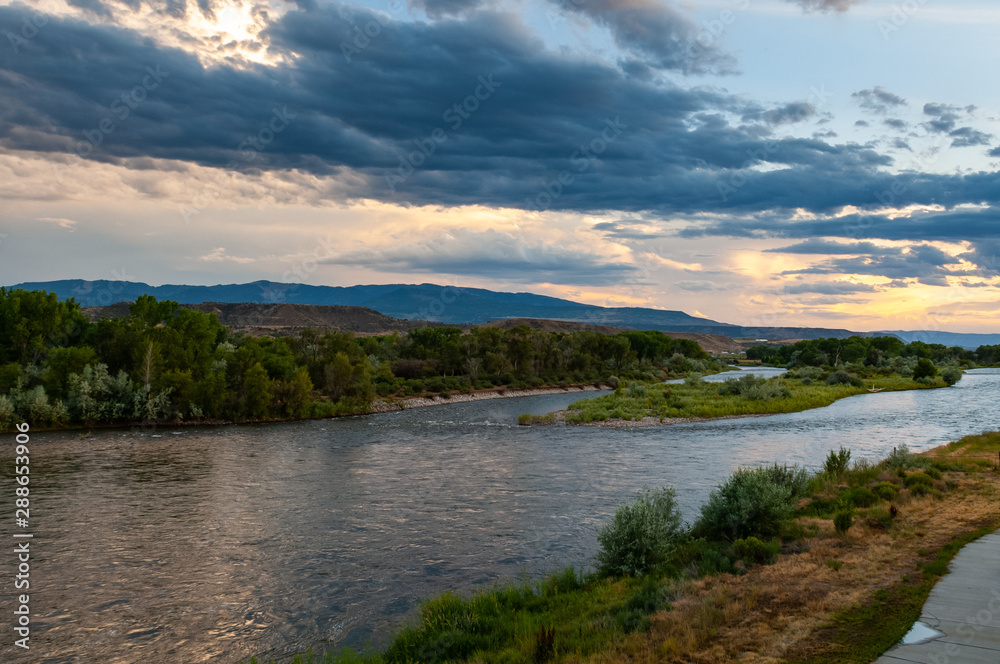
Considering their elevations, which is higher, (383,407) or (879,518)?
(879,518)

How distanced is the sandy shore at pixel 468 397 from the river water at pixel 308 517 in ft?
66.2

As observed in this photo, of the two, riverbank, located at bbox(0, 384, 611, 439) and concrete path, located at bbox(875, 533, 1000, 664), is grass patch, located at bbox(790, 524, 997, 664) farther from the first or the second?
riverbank, located at bbox(0, 384, 611, 439)

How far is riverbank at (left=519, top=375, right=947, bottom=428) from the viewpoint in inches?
2195

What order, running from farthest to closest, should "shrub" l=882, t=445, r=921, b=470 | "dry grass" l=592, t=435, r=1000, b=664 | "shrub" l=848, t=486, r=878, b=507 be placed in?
"shrub" l=882, t=445, r=921, b=470
"shrub" l=848, t=486, r=878, b=507
"dry grass" l=592, t=435, r=1000, b=664

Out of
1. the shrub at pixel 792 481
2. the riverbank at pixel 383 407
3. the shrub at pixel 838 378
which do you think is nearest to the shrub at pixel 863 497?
the shrub at pixel 792 481

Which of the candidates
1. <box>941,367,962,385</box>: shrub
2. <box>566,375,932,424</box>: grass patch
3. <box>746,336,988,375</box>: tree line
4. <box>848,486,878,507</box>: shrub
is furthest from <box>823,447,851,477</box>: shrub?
<box>746,336,988,375</box>: tree line

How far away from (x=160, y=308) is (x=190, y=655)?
2282 inches

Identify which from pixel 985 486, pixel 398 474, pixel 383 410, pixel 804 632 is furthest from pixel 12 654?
pixel 383 410

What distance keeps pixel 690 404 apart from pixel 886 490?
138 ft

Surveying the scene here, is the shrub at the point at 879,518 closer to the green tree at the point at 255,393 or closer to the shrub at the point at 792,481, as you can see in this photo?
the shrub at the point at 792,481

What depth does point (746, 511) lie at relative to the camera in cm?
1689

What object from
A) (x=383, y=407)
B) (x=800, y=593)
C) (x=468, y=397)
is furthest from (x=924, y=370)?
(x=800, y=593)

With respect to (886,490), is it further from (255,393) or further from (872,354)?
(872,354)

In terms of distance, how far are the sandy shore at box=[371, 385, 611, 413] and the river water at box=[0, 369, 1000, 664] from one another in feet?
66.2
